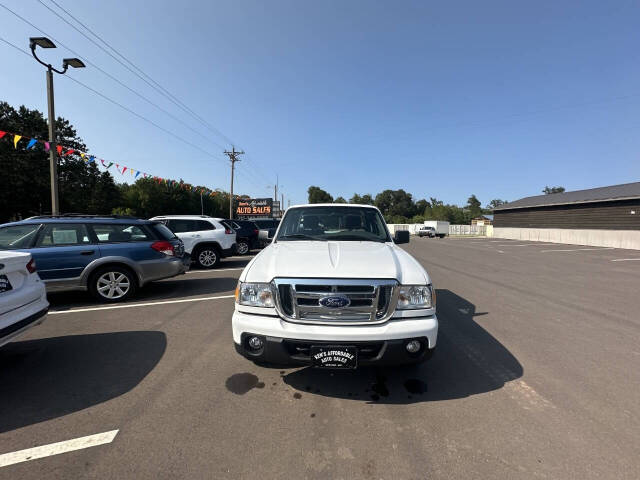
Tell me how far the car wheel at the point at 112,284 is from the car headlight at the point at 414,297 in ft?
17.6

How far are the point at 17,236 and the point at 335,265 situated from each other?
6029 millimetres

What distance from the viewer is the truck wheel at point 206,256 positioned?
31.6ft

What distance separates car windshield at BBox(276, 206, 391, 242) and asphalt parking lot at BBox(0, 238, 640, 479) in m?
1.60

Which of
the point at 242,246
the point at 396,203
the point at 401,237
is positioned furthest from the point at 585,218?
the point at 396,203

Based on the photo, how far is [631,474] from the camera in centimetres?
179

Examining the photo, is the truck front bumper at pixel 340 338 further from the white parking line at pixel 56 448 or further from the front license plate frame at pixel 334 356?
the white parking line at pixel 56 448

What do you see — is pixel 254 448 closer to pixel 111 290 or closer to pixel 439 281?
pixel 111 290

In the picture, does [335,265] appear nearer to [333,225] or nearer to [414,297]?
[414,297]

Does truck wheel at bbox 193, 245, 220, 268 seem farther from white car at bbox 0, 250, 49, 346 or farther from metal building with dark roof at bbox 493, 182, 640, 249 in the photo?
metal building with dark roof at bbox 493, 182, 640, 249

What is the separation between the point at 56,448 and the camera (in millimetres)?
1998

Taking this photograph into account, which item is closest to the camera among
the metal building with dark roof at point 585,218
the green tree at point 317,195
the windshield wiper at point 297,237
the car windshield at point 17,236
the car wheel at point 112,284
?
the windshield wiper at point 297,237

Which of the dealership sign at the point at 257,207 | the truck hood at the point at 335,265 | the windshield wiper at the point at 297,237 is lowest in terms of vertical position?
the truck hood at the point at 335,265

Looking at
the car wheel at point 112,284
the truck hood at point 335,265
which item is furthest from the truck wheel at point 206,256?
the truck hood at point 335,265

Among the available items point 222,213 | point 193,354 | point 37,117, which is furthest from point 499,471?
point 222,213
